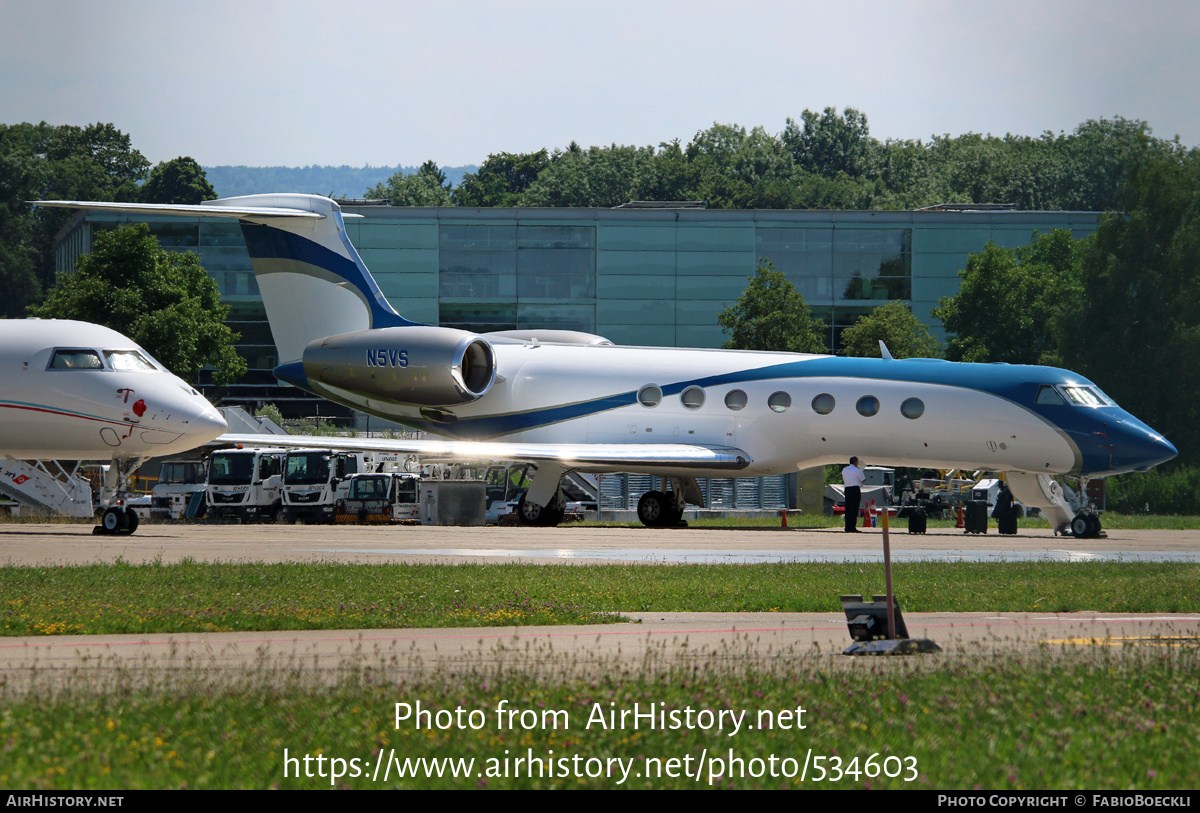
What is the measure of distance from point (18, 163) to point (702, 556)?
91599 mm

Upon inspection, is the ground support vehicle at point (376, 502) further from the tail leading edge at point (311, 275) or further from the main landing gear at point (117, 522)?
the main landing gear at point (117, 522)

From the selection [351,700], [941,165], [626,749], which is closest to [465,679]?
[351,700]

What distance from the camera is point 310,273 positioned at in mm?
33875

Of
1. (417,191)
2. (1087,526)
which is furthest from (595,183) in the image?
(1087,526)

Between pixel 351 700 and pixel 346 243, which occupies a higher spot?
pixel 346 243

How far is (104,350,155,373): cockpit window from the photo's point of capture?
2547 centimetres

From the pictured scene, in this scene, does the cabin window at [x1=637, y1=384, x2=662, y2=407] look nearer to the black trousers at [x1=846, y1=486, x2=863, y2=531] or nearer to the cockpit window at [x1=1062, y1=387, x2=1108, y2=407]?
the black trousers at [x1=846, y1=486, x2=863, y2=531]

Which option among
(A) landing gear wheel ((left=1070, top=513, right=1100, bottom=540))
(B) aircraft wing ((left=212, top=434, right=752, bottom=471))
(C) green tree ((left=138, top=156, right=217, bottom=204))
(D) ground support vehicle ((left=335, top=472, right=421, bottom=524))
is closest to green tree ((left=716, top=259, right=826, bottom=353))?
(D) ground support vehicle ((left=335, top=472, right=421, bottom=524))

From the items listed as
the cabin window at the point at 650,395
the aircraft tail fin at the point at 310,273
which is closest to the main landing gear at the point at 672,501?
the cabin window at the point at 650,395

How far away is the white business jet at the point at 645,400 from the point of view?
91.4 feet

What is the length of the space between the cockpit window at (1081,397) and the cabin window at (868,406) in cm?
399

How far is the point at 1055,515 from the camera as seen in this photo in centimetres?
2884

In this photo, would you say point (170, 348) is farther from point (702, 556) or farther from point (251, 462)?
point (702, 556)

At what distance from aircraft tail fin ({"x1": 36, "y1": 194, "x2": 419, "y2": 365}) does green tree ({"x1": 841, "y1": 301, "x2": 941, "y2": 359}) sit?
102ft
